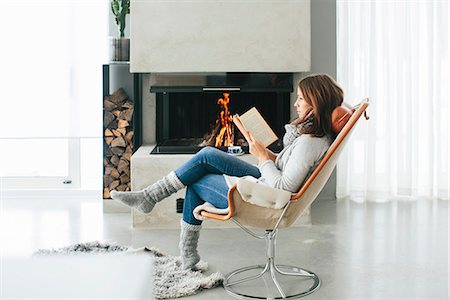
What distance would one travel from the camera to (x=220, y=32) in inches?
196

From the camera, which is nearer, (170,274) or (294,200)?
(294,200)

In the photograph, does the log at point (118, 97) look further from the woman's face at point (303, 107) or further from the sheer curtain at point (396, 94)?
the woman's face at point (303, 107)

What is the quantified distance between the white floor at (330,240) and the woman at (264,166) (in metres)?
0.43

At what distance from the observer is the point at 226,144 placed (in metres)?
5.21

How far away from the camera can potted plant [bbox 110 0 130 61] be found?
5.31 m

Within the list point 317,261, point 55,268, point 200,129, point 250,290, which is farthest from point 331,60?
point 55,268

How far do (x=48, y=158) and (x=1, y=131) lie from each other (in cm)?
44

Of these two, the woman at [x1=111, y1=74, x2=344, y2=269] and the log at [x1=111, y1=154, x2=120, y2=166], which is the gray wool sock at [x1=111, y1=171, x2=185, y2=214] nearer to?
the woman at [x1=111, y1=74, x2=344, y2=269]

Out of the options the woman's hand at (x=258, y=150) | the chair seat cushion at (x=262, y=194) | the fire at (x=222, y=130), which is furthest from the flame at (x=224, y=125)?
the chair seat cushion at (x=262, y=194)

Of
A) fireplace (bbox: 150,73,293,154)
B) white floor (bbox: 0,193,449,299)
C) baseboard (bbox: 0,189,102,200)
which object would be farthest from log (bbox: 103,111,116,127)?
baseboard (bbox: 0,189,102,200)

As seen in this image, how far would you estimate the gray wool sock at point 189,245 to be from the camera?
376 cm

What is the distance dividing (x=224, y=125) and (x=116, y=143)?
809 mm

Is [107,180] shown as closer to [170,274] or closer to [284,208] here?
[170,274]

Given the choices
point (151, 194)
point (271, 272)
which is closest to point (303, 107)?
point (271, 272)
